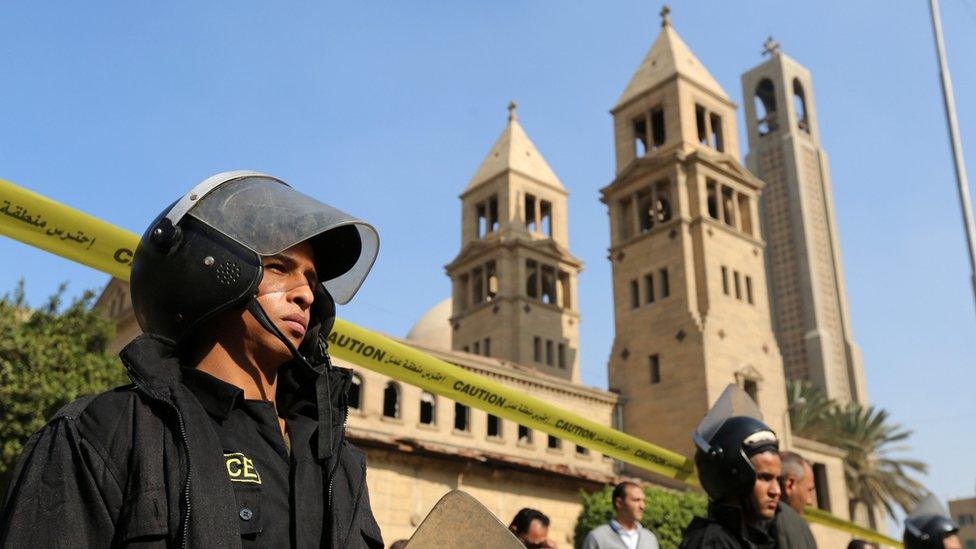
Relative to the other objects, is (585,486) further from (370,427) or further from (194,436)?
(194,436)

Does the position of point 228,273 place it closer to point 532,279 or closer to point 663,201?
point 663,201

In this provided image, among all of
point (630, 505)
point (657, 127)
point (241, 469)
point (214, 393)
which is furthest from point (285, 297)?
point (657, 127)

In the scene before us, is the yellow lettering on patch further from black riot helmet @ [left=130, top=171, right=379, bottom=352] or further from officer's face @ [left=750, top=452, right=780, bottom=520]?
officer's face @ [left=750, top=452, right=780, bottom=520]

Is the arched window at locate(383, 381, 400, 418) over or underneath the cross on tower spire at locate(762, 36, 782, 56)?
underneath

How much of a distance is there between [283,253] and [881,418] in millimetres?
51602

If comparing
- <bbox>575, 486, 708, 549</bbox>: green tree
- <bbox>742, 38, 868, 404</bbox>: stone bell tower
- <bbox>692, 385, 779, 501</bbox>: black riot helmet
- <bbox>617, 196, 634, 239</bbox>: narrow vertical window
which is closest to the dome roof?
<bbox>617, 196, 634, 239</bbox>: narrow vertical window

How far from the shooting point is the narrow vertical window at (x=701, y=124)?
4862cm

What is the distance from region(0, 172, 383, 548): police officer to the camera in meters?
1.82

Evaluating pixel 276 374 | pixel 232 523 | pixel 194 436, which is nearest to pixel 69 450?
pixel 194 436

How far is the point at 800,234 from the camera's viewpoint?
89188mm

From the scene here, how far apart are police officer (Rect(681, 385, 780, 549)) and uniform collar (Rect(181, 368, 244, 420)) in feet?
10.4

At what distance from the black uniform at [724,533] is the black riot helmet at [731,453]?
0.11 metres

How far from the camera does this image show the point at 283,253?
7.82ft

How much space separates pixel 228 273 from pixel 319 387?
1.36ft
